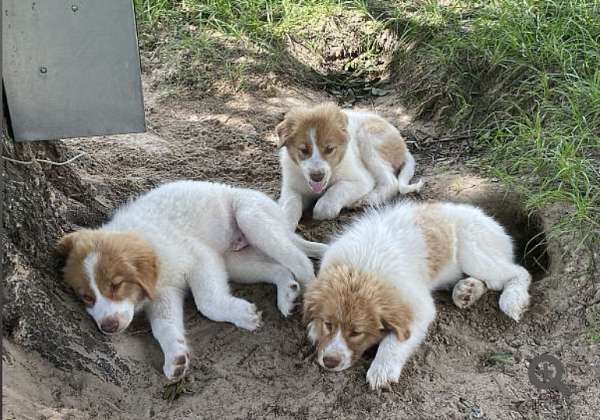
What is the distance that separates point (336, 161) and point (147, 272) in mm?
2023

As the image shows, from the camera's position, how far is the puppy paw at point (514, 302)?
415 cm

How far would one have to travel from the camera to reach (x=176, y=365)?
3.65 m

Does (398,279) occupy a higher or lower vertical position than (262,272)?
higher

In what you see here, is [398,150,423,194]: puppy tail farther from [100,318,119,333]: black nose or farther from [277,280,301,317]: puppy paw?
[100,318,119,333]: black nose

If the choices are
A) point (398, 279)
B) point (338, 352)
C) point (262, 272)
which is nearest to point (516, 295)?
point (398, 279)

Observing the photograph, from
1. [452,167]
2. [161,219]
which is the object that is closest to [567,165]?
[452,167]

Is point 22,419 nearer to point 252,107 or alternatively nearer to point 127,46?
point 127,46

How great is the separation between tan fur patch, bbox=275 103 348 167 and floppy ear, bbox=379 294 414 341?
5.89 ft

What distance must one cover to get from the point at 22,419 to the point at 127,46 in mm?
1971

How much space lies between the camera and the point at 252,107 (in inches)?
269

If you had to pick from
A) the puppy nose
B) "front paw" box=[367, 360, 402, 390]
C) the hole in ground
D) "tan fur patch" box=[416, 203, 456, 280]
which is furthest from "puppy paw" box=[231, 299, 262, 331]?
the hole in ground

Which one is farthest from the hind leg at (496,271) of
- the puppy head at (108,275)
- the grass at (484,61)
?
the puppy head at (108,275)

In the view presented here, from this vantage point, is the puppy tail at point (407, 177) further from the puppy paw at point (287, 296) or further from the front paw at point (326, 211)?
the puppy paw at point (287, 296)

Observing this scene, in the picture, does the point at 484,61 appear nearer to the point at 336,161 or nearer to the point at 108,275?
the point at 336,161
